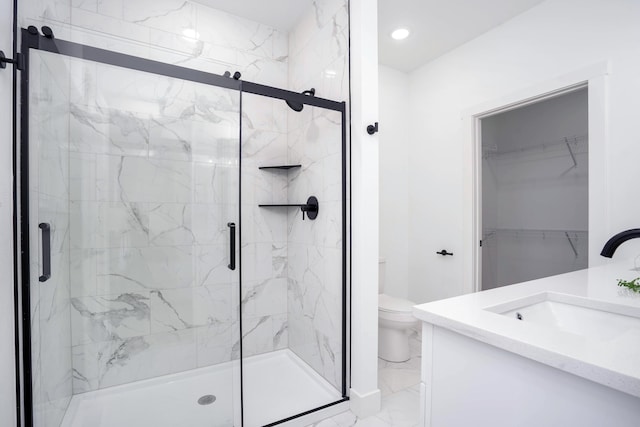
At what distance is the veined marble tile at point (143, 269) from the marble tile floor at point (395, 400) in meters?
1.11

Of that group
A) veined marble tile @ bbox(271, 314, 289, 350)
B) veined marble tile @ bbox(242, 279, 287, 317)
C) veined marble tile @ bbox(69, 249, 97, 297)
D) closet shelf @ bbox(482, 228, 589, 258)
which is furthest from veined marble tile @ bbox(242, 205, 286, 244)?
closet shelf @ bbox(482, 228, 589, 258)

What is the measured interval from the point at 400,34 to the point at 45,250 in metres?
2.77

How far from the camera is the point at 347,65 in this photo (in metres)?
1.87

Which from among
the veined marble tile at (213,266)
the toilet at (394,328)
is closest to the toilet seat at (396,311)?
the toilet at (394,328)

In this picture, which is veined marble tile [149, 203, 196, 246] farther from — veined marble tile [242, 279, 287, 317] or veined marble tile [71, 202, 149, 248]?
veined marble tile [242, 279, 287, 317]

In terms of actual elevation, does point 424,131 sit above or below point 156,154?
above

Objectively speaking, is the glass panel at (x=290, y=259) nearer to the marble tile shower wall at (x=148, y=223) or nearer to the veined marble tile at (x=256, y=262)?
the veined marble tile at (x=256, y=262)

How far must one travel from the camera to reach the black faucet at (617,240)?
162 cm

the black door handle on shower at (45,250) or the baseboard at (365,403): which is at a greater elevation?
the black door handle on shower at (45,250)

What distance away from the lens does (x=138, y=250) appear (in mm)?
1450

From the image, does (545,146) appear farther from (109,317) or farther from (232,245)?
(109,317)

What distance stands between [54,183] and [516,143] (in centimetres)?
428

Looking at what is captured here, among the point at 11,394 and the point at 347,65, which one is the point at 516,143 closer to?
the point at 347,65

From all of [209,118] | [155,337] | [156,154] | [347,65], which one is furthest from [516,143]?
[155,337]
